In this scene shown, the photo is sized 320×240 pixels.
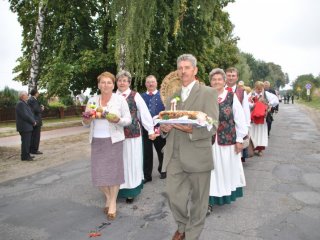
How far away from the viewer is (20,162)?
9500 mm

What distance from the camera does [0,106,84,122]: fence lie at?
83.1ft

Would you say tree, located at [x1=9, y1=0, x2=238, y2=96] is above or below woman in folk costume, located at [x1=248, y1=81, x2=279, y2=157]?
above

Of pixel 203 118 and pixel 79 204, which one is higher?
pixel 203 118

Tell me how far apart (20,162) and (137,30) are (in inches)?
272

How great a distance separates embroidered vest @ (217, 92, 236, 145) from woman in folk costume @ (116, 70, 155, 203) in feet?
3.96

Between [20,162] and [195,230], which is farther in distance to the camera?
[20,162]

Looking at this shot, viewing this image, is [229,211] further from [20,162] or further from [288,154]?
[20,162]

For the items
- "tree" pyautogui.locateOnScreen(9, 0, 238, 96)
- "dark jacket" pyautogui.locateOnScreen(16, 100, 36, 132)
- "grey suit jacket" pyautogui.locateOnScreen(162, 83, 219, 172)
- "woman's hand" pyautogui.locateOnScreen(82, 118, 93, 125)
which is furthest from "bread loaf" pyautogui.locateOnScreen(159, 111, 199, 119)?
"tree" pyautogui.locateOnScreen(9, 0, 238, 96)

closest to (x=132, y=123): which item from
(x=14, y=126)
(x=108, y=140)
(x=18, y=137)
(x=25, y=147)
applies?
(x=108, y=140)

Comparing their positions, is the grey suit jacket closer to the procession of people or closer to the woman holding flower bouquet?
the procession of people

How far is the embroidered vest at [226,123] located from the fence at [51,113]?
23618mm

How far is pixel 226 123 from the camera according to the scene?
5125 mm

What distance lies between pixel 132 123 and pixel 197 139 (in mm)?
2166

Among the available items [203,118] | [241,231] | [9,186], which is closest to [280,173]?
[241,231]
